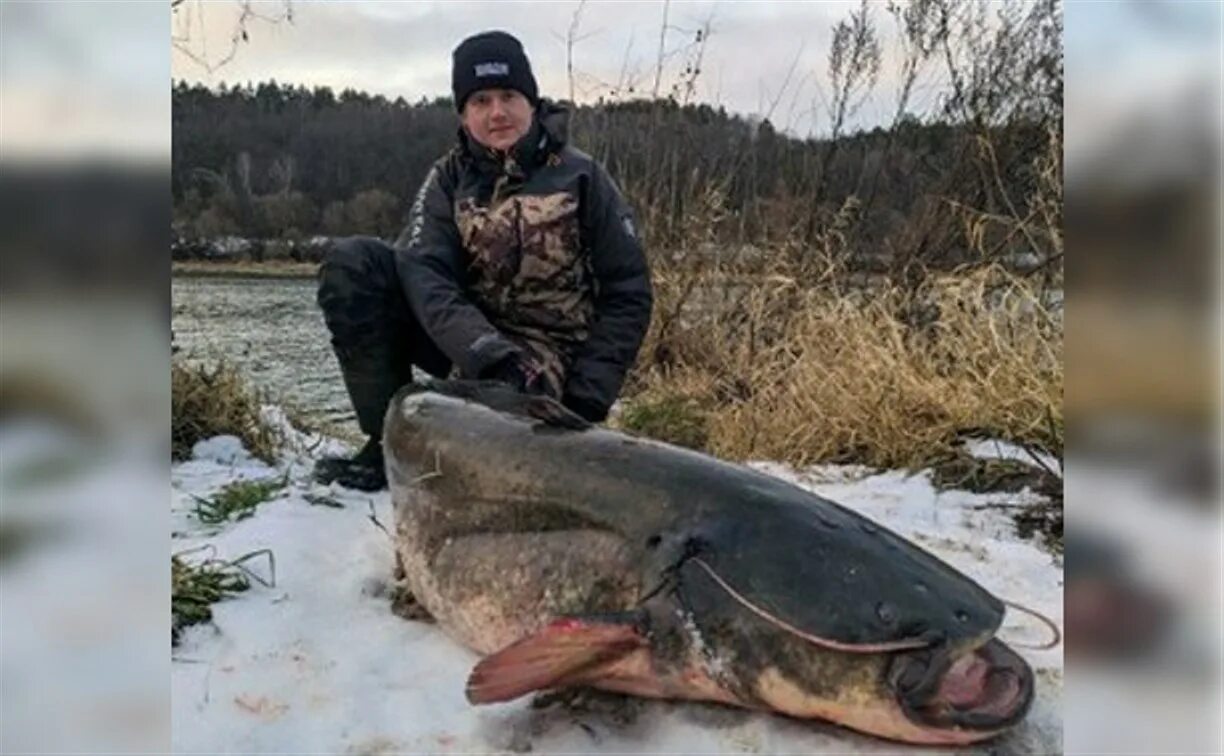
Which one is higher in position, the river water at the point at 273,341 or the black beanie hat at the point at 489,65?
the black beanie hat at the point at 489,65

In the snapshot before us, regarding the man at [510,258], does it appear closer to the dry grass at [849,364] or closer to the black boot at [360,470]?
the black boot at [360,470]

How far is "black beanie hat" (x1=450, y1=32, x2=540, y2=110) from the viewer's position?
311cm

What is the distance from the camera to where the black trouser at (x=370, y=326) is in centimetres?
324

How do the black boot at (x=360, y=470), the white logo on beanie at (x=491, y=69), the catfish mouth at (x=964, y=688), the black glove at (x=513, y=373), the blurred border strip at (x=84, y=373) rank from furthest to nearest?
the black boot at (x=360, y=470) < the white logo on beanie at (x=491, y=69) < the black glove at (x=513, y=373) < the catfish mouth at (x=964, y=688) < the blurred border strip at (x=84, y=373)

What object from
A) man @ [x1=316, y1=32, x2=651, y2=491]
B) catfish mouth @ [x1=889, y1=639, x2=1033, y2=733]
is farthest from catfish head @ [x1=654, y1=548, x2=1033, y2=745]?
man @ [x1=316, y1=32, x2=651, y2=491]

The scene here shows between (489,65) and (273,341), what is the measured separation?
165 cm

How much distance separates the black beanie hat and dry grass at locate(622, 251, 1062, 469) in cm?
142

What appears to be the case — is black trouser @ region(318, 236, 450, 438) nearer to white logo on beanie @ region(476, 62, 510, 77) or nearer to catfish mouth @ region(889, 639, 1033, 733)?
white logo on beanie @ region(476, 62, 510, 77)

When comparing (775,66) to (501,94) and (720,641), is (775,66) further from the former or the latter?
(720,641)

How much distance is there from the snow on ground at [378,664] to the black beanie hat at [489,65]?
40.5 inches

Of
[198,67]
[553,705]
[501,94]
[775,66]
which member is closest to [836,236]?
[775,66]

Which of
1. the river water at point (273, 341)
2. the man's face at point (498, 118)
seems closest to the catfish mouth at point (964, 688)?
the man's face at point (498, 118)

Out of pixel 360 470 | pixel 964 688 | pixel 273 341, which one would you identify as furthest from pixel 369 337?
pixel 964 688

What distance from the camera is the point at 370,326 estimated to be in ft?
10.7
